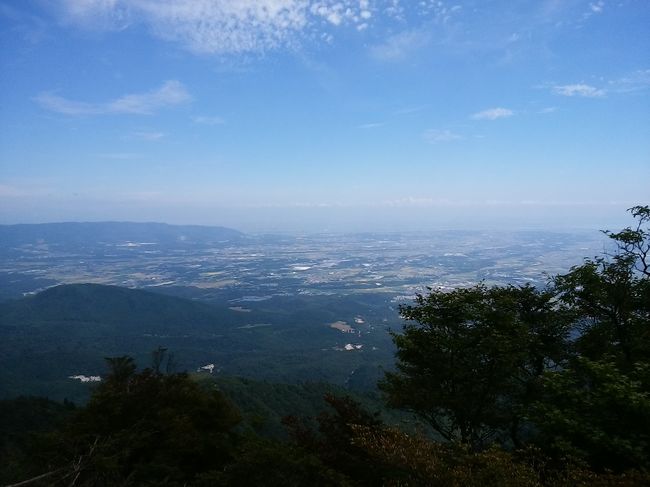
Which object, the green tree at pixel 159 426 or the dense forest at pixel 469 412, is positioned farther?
the green tree at pixel 159 426

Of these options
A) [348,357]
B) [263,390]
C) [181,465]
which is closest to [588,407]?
[181,465]

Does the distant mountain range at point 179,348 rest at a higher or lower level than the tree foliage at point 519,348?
lower

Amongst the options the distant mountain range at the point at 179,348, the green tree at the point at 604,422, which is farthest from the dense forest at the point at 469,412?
the distant mountain range at the point at 179,348

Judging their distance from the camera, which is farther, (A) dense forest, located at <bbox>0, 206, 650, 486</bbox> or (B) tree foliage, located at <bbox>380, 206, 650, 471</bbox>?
(B) tree foliage, located at <bbox>380, 206, 650, 471</bbox>

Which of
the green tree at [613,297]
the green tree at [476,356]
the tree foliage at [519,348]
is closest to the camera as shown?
the tree foliage at [519,348]

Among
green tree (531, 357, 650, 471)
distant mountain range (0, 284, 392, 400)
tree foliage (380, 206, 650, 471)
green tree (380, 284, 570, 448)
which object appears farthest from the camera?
distant mountain range (0, 284, 392, 400)

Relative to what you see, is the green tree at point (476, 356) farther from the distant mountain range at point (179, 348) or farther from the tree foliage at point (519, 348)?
the distant mountain range at point (179, 348)

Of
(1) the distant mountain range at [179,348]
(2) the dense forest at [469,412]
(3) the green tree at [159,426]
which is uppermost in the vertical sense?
(2) the dense forest at [469,412]

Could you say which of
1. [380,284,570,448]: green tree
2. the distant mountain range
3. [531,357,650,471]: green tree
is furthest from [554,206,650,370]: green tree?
the distant mountain range

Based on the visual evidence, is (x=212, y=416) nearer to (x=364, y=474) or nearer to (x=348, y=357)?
(x=364, y=474)

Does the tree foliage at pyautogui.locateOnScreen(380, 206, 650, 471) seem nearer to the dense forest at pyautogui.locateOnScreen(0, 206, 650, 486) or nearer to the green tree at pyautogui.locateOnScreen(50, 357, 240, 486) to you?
the dense forest at pyautogui.locateOnScreen(0, 206, 650, 486)

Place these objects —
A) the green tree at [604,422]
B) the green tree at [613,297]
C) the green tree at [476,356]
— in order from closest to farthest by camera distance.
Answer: the green tree at [604,422] → the green tree at [476,356] → the green tree at [613,297]
